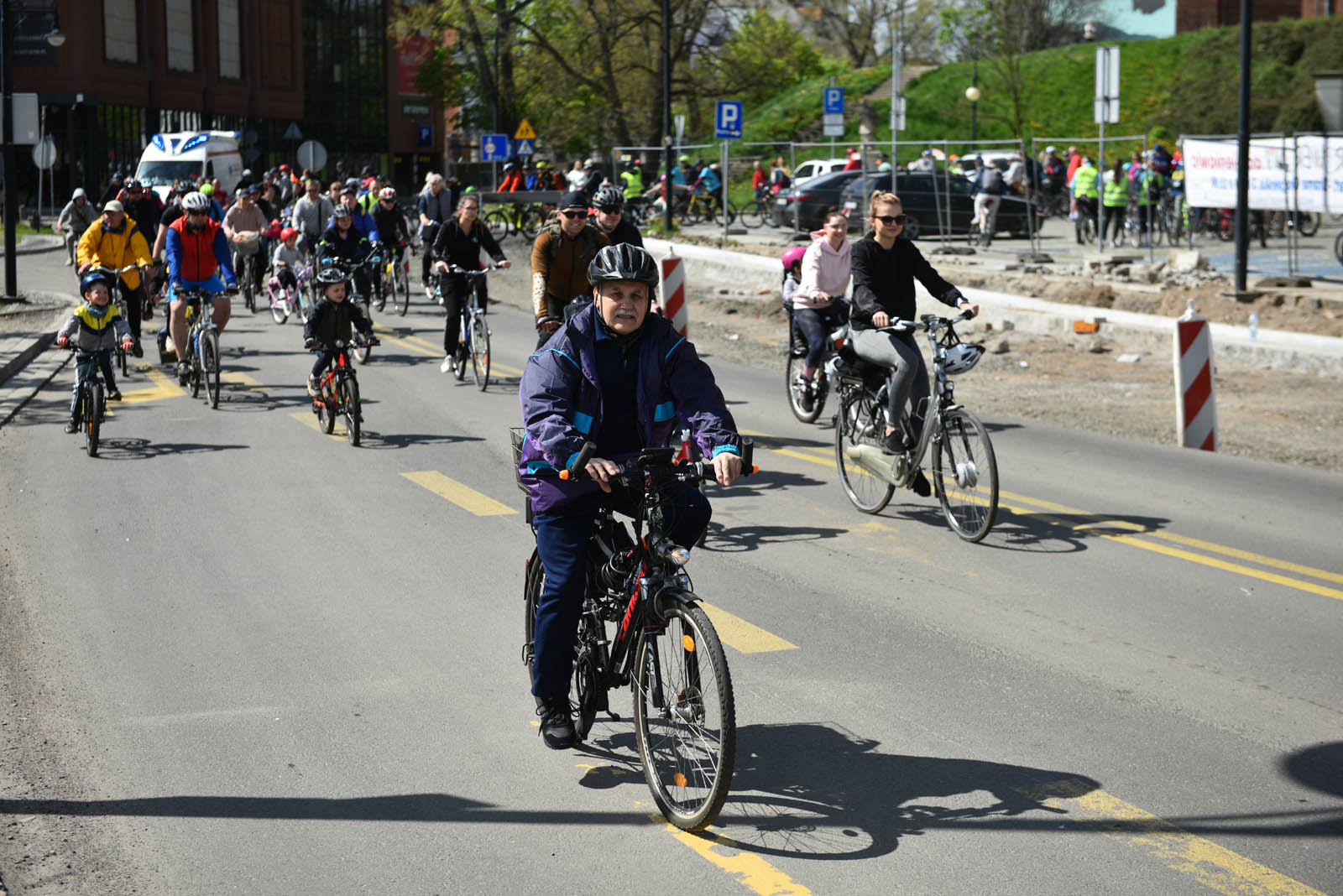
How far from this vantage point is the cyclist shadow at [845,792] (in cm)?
479

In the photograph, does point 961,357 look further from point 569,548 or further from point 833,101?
point 833,101

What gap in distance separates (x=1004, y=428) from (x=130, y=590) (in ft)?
27.0

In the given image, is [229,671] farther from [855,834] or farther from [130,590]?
[855,834]

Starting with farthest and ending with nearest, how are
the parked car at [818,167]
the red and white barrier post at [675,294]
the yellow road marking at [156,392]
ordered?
the parked car at [818,167], the red and white barrier post at [675,294], the yellow road marking at [156,392]

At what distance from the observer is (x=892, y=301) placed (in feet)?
32.1

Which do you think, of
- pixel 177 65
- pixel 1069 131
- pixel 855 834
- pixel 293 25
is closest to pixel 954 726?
pixel 855 834

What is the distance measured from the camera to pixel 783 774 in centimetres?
528

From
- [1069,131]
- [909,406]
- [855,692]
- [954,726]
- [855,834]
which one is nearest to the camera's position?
[855,834]

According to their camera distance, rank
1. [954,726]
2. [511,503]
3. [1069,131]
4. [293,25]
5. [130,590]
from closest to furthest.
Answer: [954,726], [130,590], [511,503], [1069,131], [293,25]

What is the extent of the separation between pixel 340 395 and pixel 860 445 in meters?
5.16

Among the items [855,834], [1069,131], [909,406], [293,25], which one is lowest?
[855,834]

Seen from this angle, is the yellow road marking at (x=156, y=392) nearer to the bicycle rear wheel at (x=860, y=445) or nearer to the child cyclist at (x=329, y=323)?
the child cyclist at (x=329, y=323)

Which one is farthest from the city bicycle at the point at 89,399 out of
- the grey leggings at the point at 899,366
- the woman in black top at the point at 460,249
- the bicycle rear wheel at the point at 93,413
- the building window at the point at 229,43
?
the building window at the point at 229,43

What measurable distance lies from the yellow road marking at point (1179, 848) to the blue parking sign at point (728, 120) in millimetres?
29683
